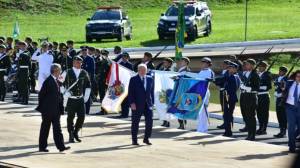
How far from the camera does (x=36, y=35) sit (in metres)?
47.1

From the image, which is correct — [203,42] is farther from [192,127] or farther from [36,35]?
[192,127]

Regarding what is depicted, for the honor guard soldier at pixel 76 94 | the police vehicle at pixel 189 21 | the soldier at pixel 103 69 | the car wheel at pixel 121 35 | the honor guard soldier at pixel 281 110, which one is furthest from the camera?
the car wheel at pixel 121 35

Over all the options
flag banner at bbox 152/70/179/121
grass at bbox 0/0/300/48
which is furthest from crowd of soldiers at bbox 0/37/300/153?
grass at bbox 0/0/300/48

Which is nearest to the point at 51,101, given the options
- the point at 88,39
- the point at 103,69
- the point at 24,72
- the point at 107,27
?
the point at 103,69

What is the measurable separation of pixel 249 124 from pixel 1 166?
5627mm

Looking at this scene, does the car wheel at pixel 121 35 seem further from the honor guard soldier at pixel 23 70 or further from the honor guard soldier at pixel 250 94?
the honor guard soldier at pixel 250 94

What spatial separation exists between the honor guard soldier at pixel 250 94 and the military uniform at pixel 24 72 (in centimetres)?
765

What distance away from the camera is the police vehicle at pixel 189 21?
139 feet

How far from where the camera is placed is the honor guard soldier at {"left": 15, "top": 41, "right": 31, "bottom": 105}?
2436 centimetres

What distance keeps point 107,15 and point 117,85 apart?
75.5 ft

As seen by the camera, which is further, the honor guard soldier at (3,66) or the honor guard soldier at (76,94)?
the honor guard soldier at (3,66)

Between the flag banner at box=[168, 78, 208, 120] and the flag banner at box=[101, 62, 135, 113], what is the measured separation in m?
1.72

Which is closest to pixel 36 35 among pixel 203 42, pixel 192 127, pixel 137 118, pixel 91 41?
pixel 91 41

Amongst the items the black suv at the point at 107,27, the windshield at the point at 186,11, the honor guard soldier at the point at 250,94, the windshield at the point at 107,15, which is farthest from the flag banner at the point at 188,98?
the windshield at the point at 107,15
